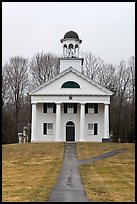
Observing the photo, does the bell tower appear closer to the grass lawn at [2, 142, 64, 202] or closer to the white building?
the white building

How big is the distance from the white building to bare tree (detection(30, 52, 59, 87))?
57.3 feet

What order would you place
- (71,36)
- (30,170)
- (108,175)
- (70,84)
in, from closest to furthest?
(108,175)
(30,170)
(70,84)
(71,36)

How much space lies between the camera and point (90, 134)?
151ft

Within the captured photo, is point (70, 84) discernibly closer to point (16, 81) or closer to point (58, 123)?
point (58, 123)

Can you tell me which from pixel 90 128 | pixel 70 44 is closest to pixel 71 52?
pixel 70 44

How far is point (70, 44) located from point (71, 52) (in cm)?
108

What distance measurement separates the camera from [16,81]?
62094 mm

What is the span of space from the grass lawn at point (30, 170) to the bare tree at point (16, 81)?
21.3 metres

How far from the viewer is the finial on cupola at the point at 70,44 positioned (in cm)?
5082

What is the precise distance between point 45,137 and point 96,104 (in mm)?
7160

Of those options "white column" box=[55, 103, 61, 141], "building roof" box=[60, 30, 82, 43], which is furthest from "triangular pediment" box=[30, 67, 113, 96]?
"building roof" box=[60, 30, 82, 43]

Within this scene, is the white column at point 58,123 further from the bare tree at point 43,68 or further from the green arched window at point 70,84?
the bare tree at point 43,68

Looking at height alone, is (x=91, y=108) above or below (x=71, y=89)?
below

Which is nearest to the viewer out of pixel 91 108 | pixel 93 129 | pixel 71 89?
pixel 93 129
